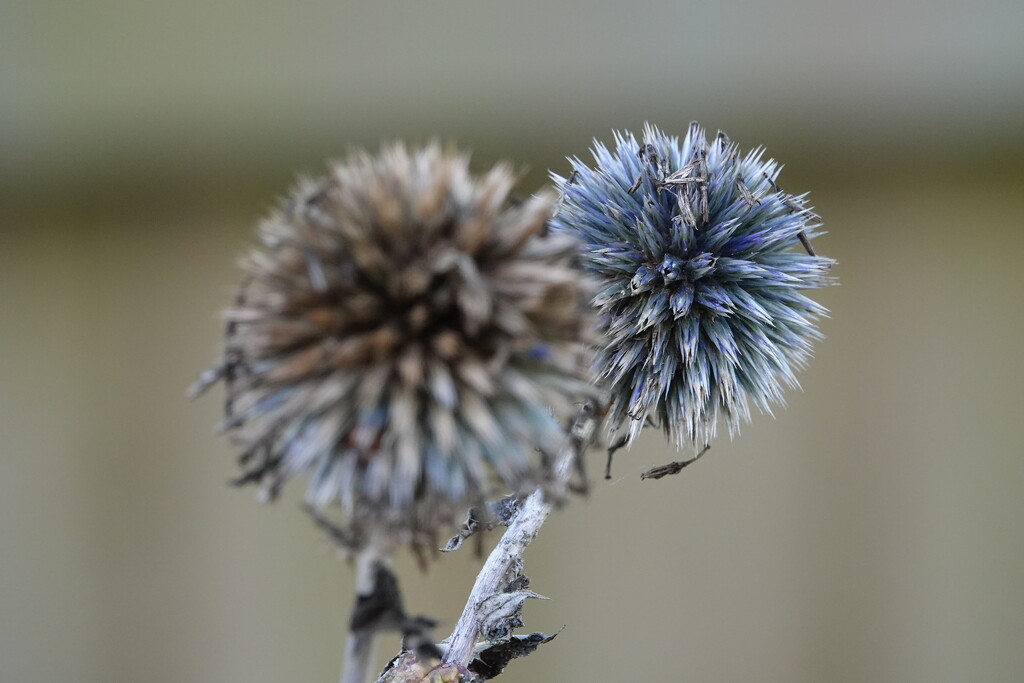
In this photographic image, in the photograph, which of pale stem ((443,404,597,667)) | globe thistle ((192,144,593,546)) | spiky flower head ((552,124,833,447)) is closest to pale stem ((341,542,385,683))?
globe thistle ((192,144,593,546))

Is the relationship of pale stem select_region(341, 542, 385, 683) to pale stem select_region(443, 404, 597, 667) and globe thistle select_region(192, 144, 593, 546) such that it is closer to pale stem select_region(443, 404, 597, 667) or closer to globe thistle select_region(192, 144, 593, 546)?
globe thistle select_region(192, 144, 593, 546)

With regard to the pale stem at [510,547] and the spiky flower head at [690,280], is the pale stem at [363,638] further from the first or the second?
the spiky flower head at [690,280]

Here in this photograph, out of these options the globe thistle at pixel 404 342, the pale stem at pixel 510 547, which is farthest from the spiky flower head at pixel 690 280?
the globe thistle at pixel 404 342

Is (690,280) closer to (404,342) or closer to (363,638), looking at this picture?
(404,342)

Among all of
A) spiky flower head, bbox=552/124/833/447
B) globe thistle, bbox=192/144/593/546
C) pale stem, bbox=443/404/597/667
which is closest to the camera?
globe thistle, bbox=192/144/593/546

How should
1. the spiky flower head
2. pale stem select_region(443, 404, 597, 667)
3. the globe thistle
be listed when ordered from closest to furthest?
the globe thistle → pale stem select_region(443, 404, 597, 667) → the spiky flower head
